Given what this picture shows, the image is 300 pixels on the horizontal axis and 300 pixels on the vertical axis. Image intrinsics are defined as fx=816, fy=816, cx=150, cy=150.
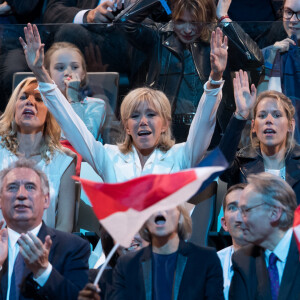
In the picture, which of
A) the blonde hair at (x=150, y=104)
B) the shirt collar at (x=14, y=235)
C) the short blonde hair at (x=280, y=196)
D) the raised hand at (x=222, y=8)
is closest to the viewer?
the short blonde hair at (x=280, y=196)

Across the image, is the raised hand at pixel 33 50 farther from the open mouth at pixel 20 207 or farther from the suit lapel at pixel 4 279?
the suit lapel at pixel 4 279

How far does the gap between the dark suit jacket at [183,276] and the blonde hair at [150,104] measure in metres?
0.91

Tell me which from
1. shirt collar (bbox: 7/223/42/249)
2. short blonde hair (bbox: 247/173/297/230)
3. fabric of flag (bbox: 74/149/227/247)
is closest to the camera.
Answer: fabric of flag (bbox: 74/149/227/247)

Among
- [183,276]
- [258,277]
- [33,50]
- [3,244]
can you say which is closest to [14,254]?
[3,244]

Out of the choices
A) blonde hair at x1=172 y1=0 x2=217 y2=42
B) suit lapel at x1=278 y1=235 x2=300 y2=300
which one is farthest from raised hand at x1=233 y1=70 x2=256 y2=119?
suit lapel at x1=278 y1=235 x2=300 y2=300

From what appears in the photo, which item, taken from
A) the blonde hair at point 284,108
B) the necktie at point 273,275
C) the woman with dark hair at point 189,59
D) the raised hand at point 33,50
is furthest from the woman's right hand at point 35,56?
the necktie at point 273,275

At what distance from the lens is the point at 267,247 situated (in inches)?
142

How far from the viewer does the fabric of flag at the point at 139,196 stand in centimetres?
318

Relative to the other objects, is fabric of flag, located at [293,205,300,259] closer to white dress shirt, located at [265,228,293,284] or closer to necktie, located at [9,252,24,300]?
white dress shirt, located at [265,228,293,284]

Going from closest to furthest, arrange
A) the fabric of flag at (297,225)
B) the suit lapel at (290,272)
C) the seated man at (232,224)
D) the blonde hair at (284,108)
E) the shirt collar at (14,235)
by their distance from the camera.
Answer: the fabric of flag at (297,225), the suit lapel at (290,272), the shirt collar at (14,235), the seated man at (232,224), the blonde hair at (284,108)

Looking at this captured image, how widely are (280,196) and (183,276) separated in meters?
0.56

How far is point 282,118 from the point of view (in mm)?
4527

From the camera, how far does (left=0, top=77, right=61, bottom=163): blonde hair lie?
180 inches

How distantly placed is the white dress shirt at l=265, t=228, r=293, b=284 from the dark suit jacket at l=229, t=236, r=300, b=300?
0.02m
